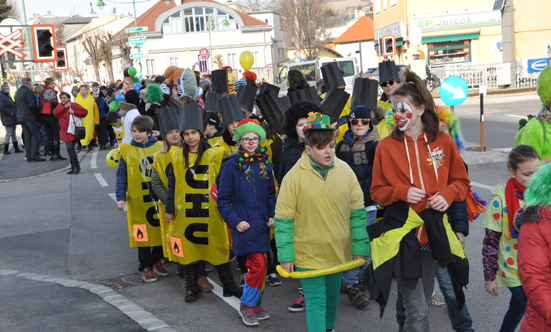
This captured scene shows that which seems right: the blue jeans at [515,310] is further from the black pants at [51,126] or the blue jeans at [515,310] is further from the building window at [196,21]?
the building window at [196,21]

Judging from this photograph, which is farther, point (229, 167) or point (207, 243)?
point (207, 243)

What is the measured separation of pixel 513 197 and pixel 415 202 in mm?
620

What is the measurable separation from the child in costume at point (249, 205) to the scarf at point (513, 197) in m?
1.98

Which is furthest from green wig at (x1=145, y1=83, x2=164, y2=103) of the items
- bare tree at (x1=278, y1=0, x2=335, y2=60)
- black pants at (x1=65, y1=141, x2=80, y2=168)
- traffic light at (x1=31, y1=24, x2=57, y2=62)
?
bare tree at (x1=278, y1=0, x2=335, y2=60)

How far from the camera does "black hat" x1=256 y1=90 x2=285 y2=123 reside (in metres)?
6.11

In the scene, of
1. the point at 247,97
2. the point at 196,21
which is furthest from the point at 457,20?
the point at 196,21

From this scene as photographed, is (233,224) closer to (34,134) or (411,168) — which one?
(411,168)

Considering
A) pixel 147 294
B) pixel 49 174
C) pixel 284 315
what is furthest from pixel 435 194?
pixel 49 174

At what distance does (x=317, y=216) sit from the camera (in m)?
3.99

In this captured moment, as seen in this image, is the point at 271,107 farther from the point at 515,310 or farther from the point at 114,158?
the point at 515,310

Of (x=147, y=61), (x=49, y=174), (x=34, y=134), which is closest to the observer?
(x=49, y=174)

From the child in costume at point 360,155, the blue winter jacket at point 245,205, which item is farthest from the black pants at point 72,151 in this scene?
the child in costume at point 360,155

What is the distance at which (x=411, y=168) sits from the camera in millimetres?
3564

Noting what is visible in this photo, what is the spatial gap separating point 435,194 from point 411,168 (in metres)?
0.21
